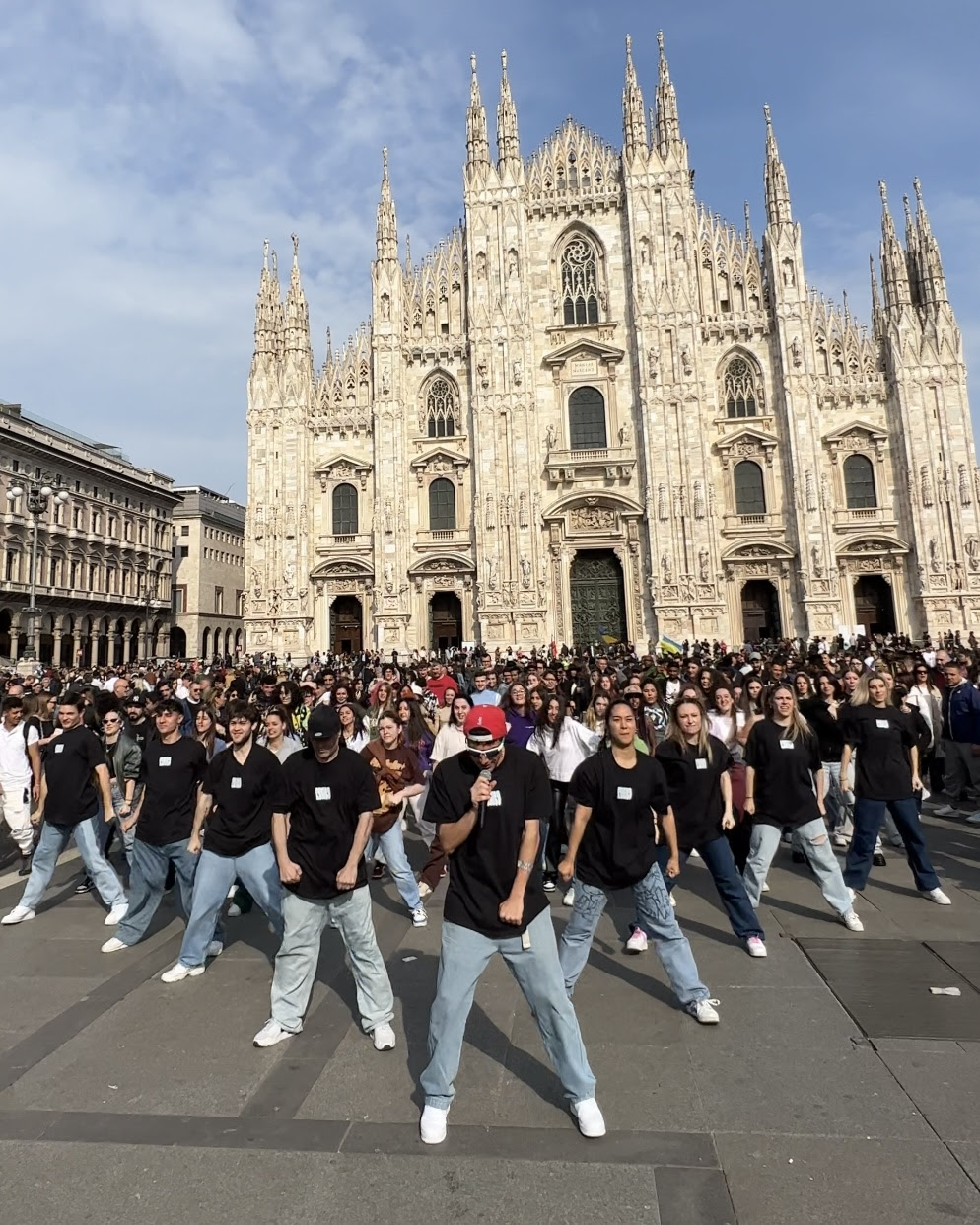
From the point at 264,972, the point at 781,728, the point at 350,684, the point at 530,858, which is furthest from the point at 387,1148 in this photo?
the point at 350,684

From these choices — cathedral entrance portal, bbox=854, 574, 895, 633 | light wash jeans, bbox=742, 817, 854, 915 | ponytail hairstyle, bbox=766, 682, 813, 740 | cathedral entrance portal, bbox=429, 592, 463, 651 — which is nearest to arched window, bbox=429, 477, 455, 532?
cathedral entrance portal, bbox=429, 592, 463, 651

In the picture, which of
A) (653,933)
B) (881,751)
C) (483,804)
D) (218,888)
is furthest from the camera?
(881,751)

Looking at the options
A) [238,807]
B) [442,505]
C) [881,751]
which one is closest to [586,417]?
[442,505]

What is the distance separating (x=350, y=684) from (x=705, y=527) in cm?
2071

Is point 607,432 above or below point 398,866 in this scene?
above

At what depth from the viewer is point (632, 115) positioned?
3156cm

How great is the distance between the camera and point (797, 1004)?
4.38 metres

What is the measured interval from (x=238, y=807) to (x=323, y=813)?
1.09m

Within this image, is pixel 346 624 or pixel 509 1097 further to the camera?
pixel 346 624

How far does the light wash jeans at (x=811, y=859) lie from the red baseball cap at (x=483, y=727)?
3.35m

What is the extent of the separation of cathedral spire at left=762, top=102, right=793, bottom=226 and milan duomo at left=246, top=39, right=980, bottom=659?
0.36 ft

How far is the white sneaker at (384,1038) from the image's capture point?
3.95 metres

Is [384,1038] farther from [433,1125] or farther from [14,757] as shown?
[14,757]

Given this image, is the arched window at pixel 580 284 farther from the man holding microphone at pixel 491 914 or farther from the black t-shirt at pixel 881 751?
the man holding microphone at pixel 491 914
